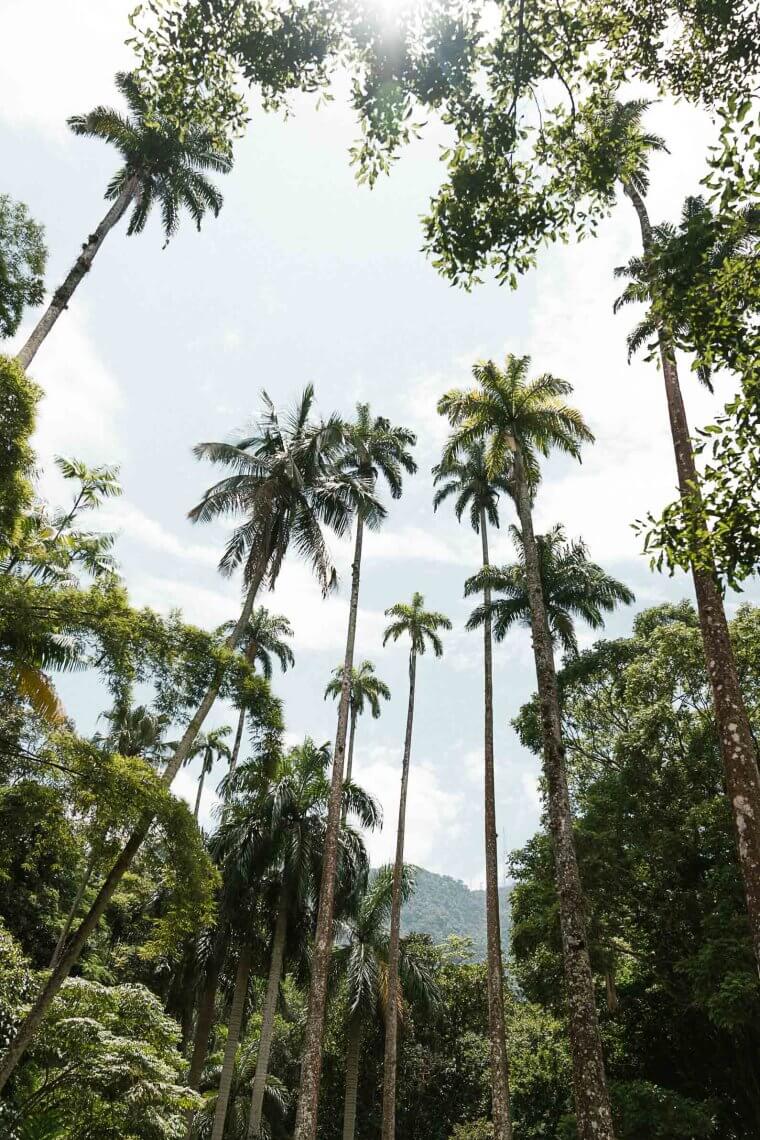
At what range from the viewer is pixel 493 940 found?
62.6 ft

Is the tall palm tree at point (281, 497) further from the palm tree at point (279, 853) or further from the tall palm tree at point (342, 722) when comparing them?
the palm tree at point (279, 853)

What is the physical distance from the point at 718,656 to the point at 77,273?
14420mm

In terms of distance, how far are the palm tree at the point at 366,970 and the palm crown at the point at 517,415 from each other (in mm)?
13418

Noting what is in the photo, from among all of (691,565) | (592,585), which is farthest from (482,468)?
(691,565)

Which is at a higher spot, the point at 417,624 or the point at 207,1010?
the point at 417,624

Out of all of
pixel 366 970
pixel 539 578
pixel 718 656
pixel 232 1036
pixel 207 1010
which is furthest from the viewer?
pixel 366 970

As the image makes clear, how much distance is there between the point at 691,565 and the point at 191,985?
23455 mm

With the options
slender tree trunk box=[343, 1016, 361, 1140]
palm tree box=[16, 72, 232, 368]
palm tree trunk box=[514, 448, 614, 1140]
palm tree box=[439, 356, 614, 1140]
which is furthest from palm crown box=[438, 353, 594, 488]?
slender tree trunk box=[343, 1016, 361, 1140]

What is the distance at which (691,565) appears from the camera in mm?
5246

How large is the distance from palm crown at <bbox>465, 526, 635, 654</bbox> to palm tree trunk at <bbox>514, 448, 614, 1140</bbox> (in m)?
7.00

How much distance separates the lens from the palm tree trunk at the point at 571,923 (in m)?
9.63

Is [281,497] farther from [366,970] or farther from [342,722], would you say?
[366,970]

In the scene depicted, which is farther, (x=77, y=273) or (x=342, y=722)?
(x=342, y=722)

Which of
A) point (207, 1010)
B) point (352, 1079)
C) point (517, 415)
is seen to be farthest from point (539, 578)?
point (352, 1079)
